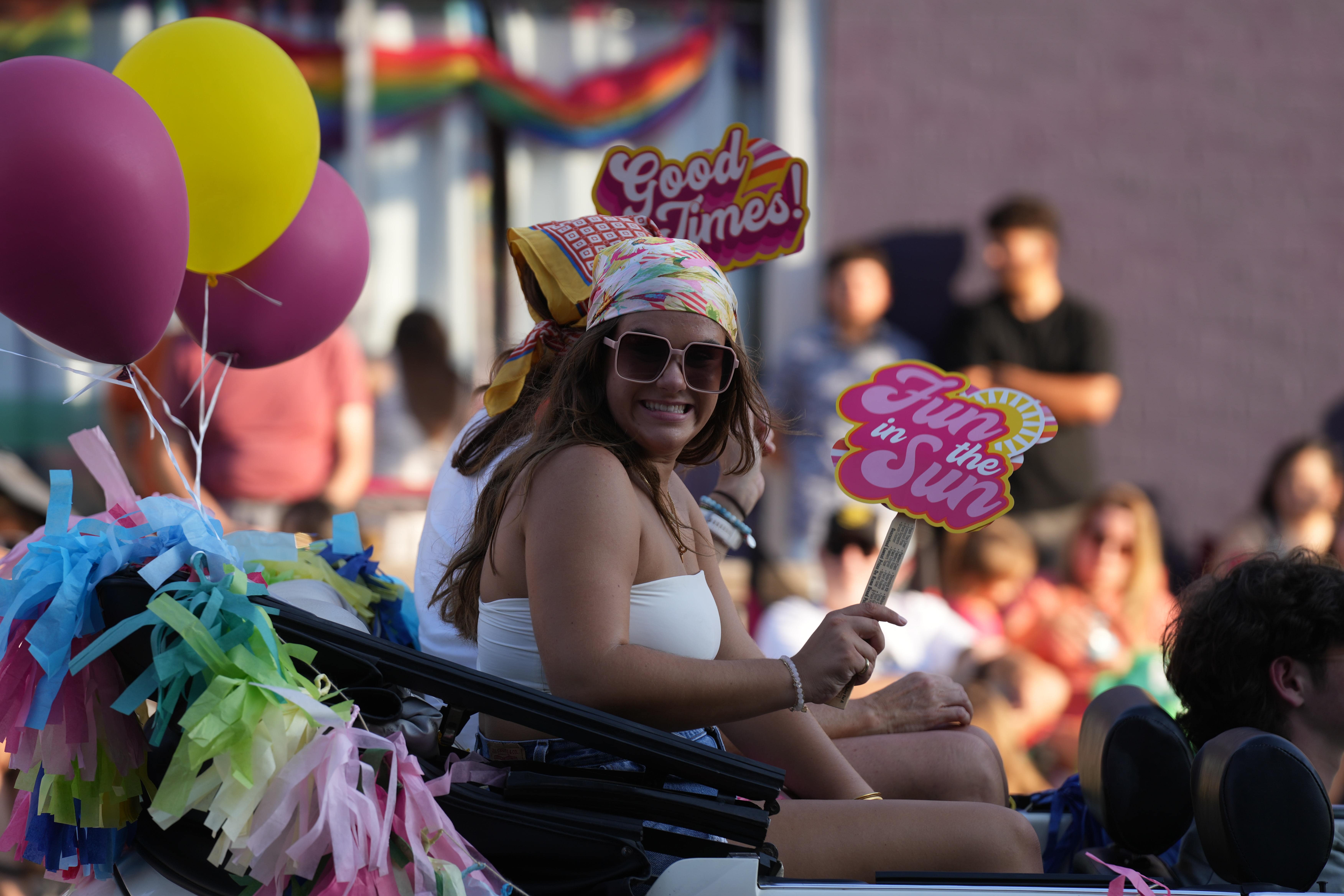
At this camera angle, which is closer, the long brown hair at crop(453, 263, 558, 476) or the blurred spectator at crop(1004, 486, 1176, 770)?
the long brown hair at crop(453, 263, 558, 476)

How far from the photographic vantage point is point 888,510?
13.5 feet

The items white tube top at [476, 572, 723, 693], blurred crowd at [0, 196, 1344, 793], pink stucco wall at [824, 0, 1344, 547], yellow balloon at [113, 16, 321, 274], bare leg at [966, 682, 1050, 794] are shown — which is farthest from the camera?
pink stucco wall at [824, 0, 1344, 547]

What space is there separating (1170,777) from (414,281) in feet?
14.1

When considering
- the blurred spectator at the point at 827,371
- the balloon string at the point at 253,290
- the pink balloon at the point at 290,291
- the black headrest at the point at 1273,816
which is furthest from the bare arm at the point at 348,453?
the black headrest at the point at 1273,816

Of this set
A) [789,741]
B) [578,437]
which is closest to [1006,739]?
[789,741]

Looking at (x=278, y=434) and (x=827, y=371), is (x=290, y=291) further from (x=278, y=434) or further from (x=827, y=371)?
(x=827, y=371)

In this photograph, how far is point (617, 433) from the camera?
1871 millimetres

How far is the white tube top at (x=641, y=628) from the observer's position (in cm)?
178

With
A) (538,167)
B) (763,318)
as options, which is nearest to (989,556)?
(763,318)

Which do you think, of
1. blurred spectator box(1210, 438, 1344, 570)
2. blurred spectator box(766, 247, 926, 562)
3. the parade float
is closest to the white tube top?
the parade float

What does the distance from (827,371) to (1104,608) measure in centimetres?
138

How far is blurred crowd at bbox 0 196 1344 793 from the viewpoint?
4.37 meters

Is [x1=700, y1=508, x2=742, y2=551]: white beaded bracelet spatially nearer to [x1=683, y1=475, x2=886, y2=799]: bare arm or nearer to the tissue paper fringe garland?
[x1=683, y1=475, x2=886, y2=799]: bare arm

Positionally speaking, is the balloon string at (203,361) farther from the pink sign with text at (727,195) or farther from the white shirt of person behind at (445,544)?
the pink sign with text at (727,195)
